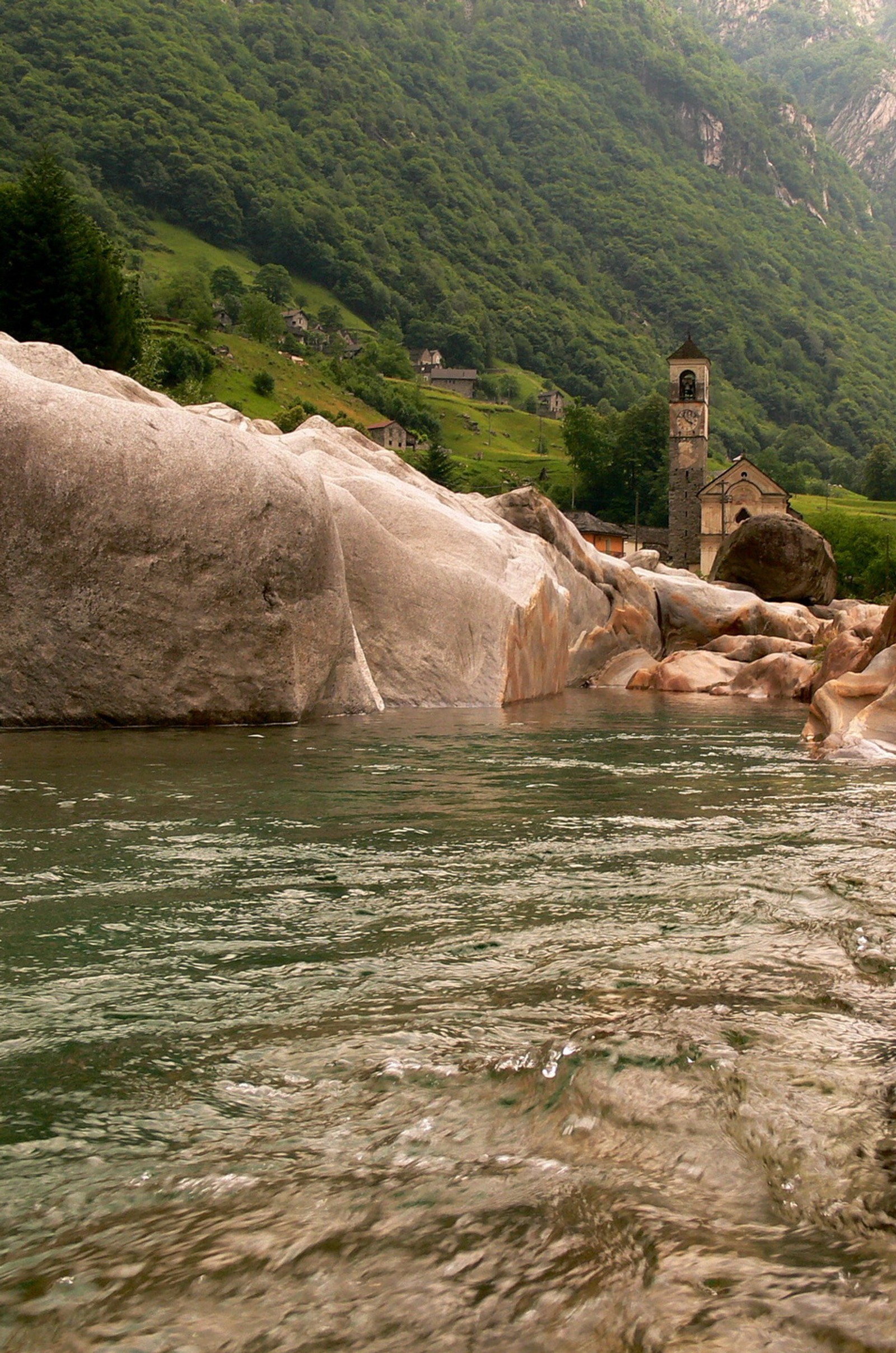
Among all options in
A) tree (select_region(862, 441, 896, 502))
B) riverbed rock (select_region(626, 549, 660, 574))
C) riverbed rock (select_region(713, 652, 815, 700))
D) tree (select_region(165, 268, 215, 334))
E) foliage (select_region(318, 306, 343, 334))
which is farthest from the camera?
foliage (select_region(318, 306, 343, 334))

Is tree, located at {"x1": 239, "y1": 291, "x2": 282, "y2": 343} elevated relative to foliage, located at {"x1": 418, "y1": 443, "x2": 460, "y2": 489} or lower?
elevated

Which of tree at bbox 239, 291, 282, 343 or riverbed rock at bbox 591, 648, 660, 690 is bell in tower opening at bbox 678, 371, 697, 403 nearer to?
tree at bbox 239, 291, 282, 343

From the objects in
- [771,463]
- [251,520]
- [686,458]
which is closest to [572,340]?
[771,463]

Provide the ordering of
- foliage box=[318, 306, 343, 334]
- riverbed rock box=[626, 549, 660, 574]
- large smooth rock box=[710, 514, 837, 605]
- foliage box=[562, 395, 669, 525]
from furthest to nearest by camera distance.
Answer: foliage box=[318, 306, 343, 334] → foliage box=[562, 395, 669, 525] → large smooth rock box=[710, 514, 837, 605] → riverbed rock box=[626, 549, 660, 574]

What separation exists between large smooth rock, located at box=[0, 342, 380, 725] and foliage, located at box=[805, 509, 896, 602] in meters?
68.2

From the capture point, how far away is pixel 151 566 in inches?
489

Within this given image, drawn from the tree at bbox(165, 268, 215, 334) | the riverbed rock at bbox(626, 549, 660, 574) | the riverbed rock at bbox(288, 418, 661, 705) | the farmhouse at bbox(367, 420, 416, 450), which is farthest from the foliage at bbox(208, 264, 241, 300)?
the riverbed rock at bbox(288, 418, 661, 705)

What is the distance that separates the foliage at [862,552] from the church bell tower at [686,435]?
9.73 metres

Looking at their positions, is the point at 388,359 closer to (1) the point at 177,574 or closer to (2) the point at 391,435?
(2) the point at 391,435

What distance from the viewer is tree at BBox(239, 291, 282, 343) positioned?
143625 millimetres

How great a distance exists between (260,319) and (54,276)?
102 metres

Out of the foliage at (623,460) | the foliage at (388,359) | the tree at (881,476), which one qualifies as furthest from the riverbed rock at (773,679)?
the foliage at (388,359)

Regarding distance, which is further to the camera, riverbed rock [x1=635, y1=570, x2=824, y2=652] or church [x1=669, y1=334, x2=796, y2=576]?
church [x1=669, y1=334, x2=796, y2=576]

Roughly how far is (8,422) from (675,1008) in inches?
391
